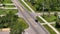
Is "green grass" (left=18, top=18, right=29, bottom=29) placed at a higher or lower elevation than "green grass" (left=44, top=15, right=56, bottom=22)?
higher

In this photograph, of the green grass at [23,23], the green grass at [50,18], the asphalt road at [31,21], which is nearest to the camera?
the asphalt road at [31,21]

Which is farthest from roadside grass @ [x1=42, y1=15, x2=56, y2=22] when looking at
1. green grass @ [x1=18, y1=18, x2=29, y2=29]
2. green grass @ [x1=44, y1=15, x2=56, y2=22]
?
green grass @ [x1=18, y1=18, x2=29, y2=29]

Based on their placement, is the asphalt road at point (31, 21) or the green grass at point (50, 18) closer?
the asphalt road at point (31, 21)

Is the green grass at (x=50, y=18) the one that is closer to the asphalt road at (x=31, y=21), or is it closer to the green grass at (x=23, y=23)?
the asphalt road at (x=31, y=21)

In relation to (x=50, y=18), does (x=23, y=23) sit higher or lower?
higher

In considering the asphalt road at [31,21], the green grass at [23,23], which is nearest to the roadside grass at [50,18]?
the asphalt road at [31,21]

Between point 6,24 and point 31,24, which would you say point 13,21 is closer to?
point 6,24

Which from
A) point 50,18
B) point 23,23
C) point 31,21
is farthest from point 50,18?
point 23,23

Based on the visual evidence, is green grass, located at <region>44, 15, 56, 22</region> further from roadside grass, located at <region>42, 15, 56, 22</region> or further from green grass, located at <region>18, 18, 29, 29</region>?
green grass, located at <region>18, 18, 29, 29</region>

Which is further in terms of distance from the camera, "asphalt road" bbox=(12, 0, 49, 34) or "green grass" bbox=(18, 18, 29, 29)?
"green grass" bbox=(18, 18, 29, 29)

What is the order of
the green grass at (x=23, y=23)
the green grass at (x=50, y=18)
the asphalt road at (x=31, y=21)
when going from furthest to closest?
the green grass at (x=50, y=18) < the green grass at (x=23, y=23) < the asphalt road at (x=31, y=21)

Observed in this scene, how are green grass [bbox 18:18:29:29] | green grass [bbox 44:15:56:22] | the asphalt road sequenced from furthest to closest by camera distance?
green grass [bbox 44:15:56:22] < green grass [bbox 18:18:29:29] < the asphalt road

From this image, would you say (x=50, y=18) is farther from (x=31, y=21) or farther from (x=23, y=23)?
(x=23, y=23)
